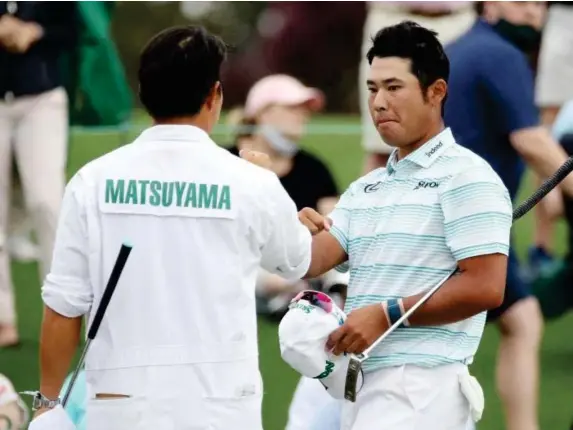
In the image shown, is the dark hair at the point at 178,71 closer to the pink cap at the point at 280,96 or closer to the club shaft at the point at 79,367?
the club shaft at the point at 79,367

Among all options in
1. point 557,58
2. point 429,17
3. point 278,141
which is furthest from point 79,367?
point 557,58

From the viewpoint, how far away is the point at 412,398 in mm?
4070

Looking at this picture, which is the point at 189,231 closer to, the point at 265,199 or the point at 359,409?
the point at 265,199

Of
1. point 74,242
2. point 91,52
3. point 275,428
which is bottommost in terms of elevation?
point 275,428

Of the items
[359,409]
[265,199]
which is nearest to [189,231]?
[265,199]

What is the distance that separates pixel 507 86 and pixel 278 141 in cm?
304

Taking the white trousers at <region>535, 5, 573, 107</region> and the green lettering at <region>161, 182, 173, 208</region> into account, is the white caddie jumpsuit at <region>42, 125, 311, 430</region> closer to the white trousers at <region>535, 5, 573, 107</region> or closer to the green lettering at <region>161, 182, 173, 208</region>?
the green lettering at <region>161, 182, 173, 208</region>

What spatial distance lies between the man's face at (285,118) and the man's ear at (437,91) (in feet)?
15.2

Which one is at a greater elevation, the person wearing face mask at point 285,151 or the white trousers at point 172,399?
the white trousers at point 172,399

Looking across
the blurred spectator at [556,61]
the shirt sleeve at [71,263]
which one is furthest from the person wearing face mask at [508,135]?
the blurred spectator at [556,61]

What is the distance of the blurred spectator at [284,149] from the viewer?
8695 mm

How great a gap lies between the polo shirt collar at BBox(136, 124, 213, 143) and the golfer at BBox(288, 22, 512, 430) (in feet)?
1.95

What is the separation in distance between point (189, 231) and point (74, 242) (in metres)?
0.28

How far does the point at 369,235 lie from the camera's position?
4.16 metres
